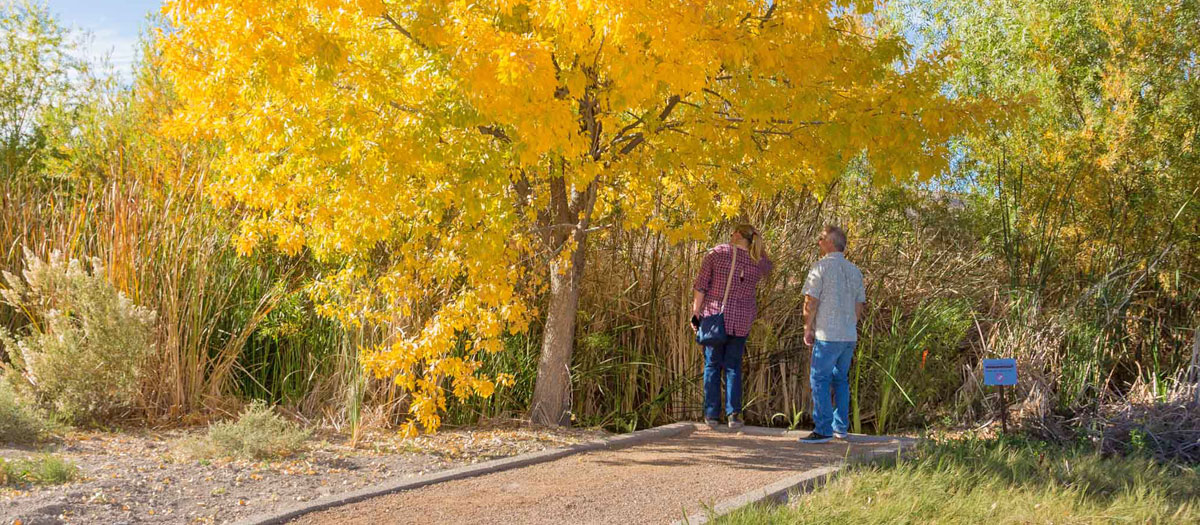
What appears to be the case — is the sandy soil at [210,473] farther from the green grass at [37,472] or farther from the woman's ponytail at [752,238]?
the woman's ponytail at [752,238]

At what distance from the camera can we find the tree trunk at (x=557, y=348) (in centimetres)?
671

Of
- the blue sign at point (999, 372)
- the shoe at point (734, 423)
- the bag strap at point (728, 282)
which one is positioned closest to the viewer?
the blue sign at point (999, 372)

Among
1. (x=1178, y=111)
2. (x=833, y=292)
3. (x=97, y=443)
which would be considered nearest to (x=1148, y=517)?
(x=833, y=292)

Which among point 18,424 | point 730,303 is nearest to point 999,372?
point 730,303

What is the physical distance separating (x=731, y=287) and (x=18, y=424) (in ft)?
15.6

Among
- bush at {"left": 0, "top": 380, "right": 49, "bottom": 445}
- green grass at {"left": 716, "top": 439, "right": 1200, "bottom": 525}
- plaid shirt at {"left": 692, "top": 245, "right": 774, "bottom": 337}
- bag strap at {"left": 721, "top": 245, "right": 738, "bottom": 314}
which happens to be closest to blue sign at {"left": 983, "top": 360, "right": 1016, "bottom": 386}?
green grass at {"left": 716, "top": 439, "right": 1200, "bottom": 525}

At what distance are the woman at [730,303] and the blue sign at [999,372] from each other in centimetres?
174

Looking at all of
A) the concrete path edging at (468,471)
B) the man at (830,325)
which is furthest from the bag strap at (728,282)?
the concrete path edging at (468,471)

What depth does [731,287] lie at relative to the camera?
6.66 meters

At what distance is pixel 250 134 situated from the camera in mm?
5445

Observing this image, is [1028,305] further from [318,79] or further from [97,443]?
[97,443]

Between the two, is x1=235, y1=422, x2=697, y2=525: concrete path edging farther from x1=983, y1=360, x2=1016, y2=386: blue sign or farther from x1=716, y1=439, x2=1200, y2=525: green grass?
x1=983, y1=360, x2=1016, y2=386: blue sign

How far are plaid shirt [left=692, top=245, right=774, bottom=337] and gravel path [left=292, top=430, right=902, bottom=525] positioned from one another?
2.88 feet

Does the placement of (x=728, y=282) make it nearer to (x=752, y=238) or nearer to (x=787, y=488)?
(x=752, y=238)
